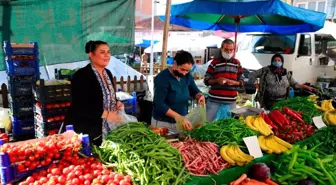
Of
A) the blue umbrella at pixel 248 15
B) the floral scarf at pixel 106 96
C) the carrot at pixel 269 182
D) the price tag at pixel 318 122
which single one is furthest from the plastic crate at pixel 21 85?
the price tag at pixel 318 122

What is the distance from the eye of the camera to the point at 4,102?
630cm

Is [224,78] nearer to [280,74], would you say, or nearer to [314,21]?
[280,74]

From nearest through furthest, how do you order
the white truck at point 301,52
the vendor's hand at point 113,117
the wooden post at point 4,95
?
the vendor's hand at point 113,117 < the wooden post at point 4,95 < the white truck at point 301,52

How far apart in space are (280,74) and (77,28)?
451cm

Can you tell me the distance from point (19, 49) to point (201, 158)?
4210 mm

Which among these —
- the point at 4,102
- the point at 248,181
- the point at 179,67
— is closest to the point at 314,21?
the point at 179,67

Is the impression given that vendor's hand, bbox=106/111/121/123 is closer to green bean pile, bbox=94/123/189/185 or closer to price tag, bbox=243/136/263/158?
green bean pile, bbox=94/123/189/185

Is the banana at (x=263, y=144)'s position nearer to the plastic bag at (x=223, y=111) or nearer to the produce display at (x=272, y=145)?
the produce display at (x=272, y=145)

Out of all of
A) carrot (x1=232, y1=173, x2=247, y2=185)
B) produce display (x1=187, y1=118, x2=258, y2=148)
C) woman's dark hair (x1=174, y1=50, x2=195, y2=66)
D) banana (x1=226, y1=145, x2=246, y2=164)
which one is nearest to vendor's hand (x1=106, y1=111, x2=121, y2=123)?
produce display (x1=187, y1=118, x2=258, y2=148)

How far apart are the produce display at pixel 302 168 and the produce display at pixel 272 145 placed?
0.12m

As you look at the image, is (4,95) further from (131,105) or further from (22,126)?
(131,105)

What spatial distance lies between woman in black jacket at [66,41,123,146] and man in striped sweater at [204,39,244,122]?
1.80m

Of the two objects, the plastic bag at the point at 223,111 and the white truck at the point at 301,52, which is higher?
the white truck at the point at 301,52

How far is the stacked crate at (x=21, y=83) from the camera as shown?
197 inches
